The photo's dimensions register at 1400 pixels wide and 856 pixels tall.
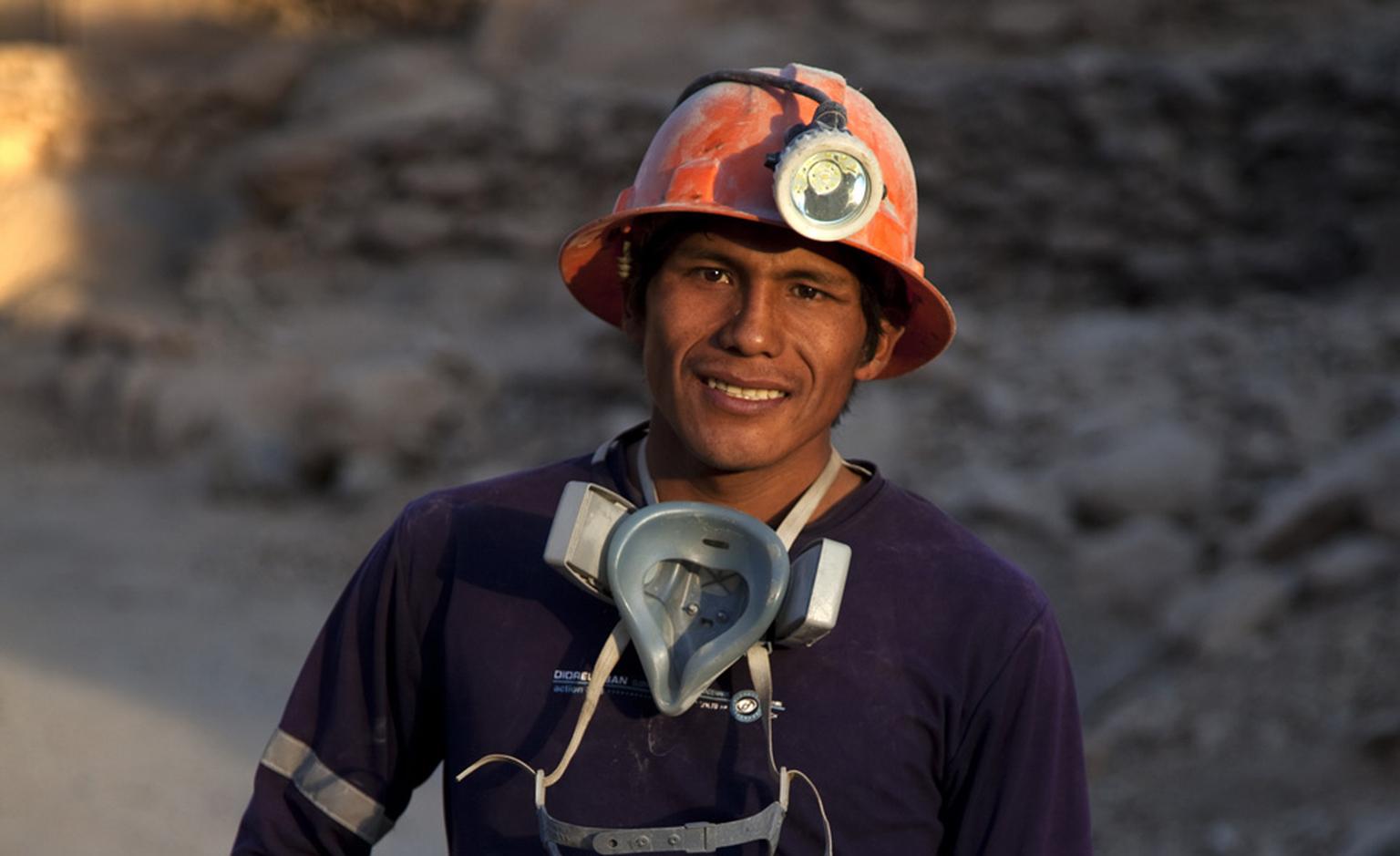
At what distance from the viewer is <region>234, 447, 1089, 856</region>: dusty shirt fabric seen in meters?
1.81

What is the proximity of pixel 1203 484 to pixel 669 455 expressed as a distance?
582cm

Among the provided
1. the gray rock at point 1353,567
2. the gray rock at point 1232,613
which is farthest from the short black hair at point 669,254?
the gray rock at point 1353,567

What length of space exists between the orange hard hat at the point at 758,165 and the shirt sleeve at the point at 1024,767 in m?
0.51

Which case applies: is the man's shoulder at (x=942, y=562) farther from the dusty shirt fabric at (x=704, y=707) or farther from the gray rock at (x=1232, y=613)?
the gray rock at (x=1232, y=613)

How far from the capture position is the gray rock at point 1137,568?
6941 mm

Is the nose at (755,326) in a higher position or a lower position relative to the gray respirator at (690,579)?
higher

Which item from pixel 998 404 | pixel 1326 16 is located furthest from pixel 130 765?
pixel 1326 16

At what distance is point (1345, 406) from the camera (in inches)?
316

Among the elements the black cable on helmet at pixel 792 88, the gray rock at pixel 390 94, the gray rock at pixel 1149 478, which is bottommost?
the gray rock at pixel 1149 478

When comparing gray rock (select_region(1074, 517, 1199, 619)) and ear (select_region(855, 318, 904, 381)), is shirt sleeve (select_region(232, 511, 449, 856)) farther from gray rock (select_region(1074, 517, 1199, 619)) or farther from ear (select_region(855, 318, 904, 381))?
gray rock (select_region(1074, 517, 1199, 619))

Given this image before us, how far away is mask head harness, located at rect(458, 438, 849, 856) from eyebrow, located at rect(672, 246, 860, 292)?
0.28 metres

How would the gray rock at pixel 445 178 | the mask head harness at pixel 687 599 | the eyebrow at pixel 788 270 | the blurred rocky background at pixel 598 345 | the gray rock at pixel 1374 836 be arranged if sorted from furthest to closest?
the gray rock at pixel 445 178 → the blurred rocky background at pixel 598 345 → the gray rock at pixel 1374 836 → the eyebrow at pixel 788 270 → the mask head harness at pixel 687 599

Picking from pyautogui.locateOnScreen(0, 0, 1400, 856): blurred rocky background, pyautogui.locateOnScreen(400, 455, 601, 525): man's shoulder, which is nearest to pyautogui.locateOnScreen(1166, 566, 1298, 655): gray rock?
pyautogui.locateOnScreen(0, 0, 1400, 856): blurred rocky background

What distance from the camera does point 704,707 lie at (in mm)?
1845
